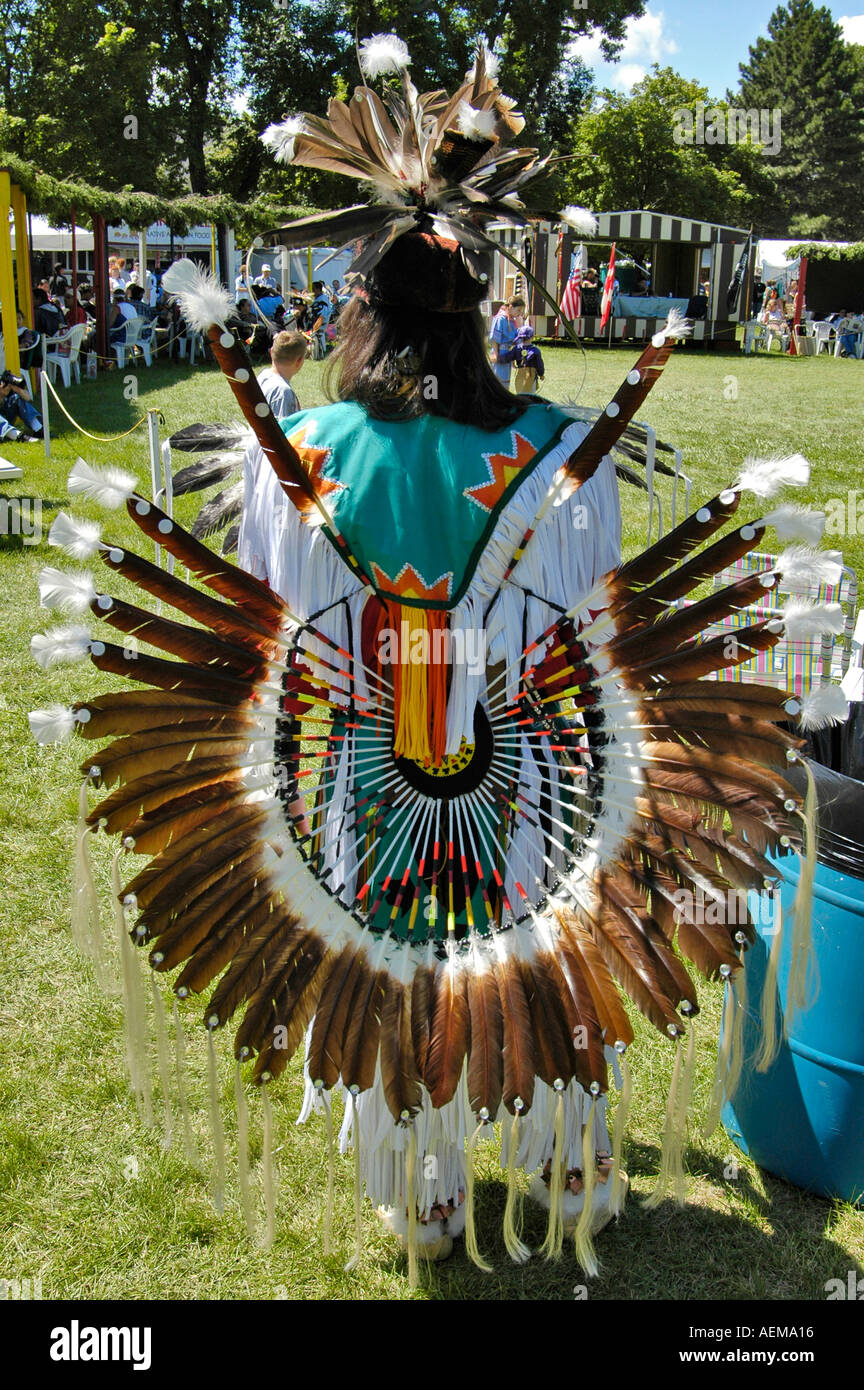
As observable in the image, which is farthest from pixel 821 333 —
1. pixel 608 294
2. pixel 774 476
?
pixel 774 476

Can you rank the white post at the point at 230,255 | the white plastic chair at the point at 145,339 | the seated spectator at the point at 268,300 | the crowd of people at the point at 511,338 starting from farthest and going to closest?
1. the white post at the point at 230,255
2. the white plastic chair at the point at 145,339
3. the seated spectator at the point at 268,300
4. the crowd of people at the point at 511,338

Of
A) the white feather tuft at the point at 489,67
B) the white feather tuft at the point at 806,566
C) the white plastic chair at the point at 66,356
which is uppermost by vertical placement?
the white plastic chair at the point at 66,356

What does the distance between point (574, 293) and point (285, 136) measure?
22.2m

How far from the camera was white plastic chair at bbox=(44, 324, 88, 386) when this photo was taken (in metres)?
14.8

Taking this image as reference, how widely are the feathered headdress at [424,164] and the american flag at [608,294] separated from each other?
21.7 meters

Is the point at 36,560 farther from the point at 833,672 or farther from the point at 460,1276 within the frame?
the point at 460,1276

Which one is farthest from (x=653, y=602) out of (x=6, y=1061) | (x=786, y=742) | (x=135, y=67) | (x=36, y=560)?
(x=135, y=67)

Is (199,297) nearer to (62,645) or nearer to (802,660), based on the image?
(62,645)

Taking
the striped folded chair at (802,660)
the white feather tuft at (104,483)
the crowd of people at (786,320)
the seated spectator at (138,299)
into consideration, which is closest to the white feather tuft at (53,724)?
the white feather tuft at (104,483)

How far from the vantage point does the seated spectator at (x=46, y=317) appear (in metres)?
14.8

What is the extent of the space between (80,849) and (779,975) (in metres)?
1.46

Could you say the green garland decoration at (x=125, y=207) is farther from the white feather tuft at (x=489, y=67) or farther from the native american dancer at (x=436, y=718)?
the native american dancer at (x=436, y=718)

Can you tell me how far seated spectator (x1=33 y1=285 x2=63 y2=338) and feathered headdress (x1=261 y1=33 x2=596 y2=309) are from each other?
14318 millimetres

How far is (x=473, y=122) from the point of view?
1.64 metres
